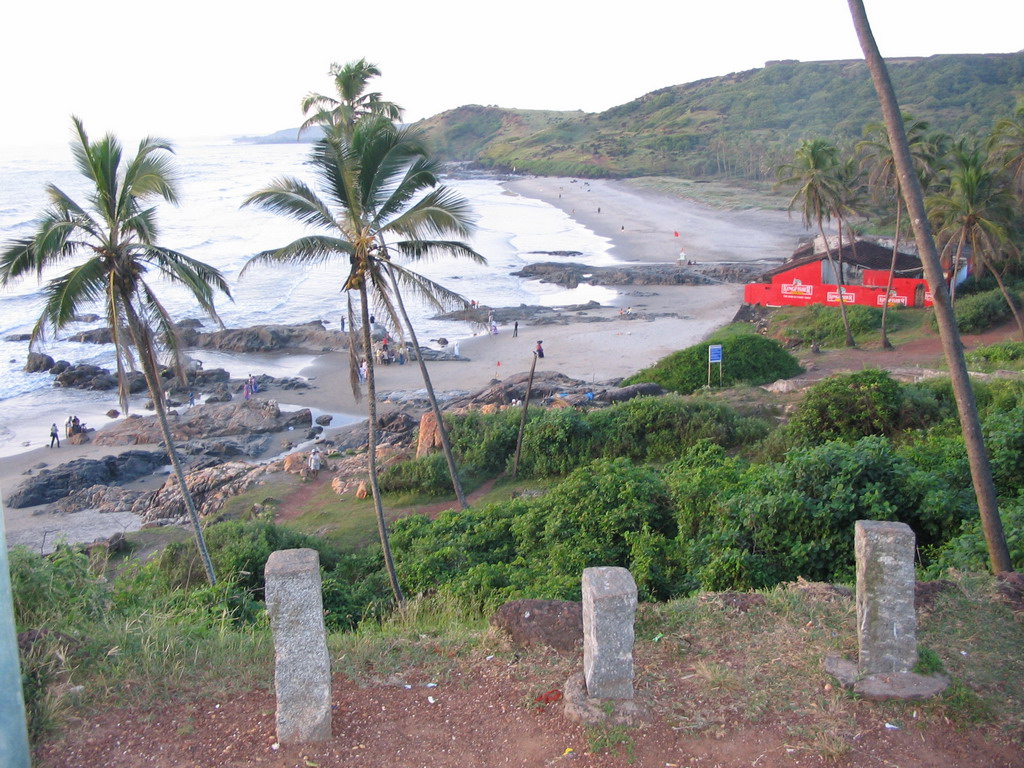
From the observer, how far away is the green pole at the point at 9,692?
15.3ft

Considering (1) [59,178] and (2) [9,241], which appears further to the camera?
(1) [59,178]

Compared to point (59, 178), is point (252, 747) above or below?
below

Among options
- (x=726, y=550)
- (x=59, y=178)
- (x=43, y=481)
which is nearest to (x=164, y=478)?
(x=43, y=481)

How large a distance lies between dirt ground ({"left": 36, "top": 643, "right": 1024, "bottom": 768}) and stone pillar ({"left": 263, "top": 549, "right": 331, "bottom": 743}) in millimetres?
145

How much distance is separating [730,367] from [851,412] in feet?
32.9

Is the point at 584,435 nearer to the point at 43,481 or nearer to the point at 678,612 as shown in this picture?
the point at 678,612

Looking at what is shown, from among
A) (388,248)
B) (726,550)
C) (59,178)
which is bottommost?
(726,550)

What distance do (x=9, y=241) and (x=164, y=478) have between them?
45.2ft

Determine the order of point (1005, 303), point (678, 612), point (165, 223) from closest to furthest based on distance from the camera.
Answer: point (678, 612)
point (1005, 303)
point (165, 223)

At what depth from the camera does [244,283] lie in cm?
5125

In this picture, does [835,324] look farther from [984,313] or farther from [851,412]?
[851,412]

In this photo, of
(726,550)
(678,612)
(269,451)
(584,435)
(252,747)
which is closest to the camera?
(252,747)

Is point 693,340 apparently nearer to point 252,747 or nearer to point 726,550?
point 726,550

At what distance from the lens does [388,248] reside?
12.9 m
